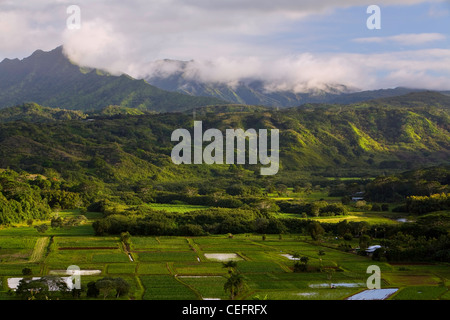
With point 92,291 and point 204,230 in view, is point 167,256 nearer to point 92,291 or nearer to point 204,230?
point 92,291

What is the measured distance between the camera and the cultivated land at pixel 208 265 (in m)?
48.3

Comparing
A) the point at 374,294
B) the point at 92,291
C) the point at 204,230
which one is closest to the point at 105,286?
the point at 92,291

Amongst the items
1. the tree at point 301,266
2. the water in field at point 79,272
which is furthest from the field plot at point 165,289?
the tree at point 301,266

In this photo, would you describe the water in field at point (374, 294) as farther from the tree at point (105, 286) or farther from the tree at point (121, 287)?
the tree at point (105, 286)

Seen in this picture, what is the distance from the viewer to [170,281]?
52375mm

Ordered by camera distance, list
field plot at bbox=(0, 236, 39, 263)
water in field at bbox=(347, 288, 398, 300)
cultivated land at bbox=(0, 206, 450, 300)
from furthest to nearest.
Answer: field plot at bbox=(0, 236, 39, 263), cultivated land at bbox=(0, 206, 450, 300), water in field at bbox=(347, 288, 398, 300)

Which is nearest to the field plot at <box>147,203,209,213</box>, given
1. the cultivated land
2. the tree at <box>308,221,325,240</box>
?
the cultivated land

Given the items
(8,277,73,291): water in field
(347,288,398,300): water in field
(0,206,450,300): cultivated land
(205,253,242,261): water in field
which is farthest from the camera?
(205,253,242,261): water in field

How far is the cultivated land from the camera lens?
48.3 m

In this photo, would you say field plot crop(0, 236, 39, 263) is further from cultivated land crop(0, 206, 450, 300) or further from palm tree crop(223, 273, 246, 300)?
palm tree crop(223, 273, 246, 300)

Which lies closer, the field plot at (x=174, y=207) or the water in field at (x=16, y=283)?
the water in field at (x=16, y=283)

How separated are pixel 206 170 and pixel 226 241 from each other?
4024 inches

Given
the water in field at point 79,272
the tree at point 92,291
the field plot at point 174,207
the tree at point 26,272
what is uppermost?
the field plot at point 174,207
